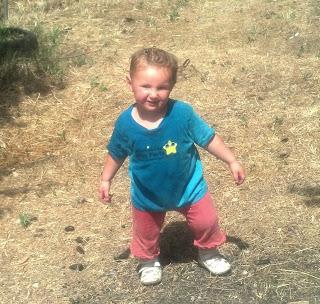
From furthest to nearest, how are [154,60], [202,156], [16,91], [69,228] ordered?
1. [16,91]
2. [202,156]
3. [69,228]
4. [154,60]

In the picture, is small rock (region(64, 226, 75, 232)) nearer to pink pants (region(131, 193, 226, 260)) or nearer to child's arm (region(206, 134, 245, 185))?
pink pants (region(131, 193, 226, 260))

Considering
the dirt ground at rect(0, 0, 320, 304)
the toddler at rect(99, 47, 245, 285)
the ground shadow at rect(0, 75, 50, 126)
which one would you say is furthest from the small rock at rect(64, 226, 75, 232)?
the ground shadow at rect(0, 75, 50, 126)

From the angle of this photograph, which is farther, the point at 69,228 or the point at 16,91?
the point at 16,91

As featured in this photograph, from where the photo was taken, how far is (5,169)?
15.6 ft

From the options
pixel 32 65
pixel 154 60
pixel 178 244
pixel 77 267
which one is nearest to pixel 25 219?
pixel 77 267

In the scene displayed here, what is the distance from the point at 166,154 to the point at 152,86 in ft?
1.12

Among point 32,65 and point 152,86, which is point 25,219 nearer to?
point 152,86

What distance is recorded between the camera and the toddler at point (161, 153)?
9.86 ft

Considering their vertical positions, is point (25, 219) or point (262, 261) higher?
point (262, 261)

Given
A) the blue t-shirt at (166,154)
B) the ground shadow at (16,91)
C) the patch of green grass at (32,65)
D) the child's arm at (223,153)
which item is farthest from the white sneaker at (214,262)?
the patch of green grass at (32,65)

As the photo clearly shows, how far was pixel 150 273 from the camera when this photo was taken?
344 cm

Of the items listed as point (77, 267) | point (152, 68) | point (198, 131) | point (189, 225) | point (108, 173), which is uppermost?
point (152, 68)

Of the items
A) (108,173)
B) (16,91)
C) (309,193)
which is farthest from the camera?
(16,91)

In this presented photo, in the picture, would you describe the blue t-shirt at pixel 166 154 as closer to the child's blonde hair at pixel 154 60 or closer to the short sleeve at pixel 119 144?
the short sleeve at pixel 119 144
